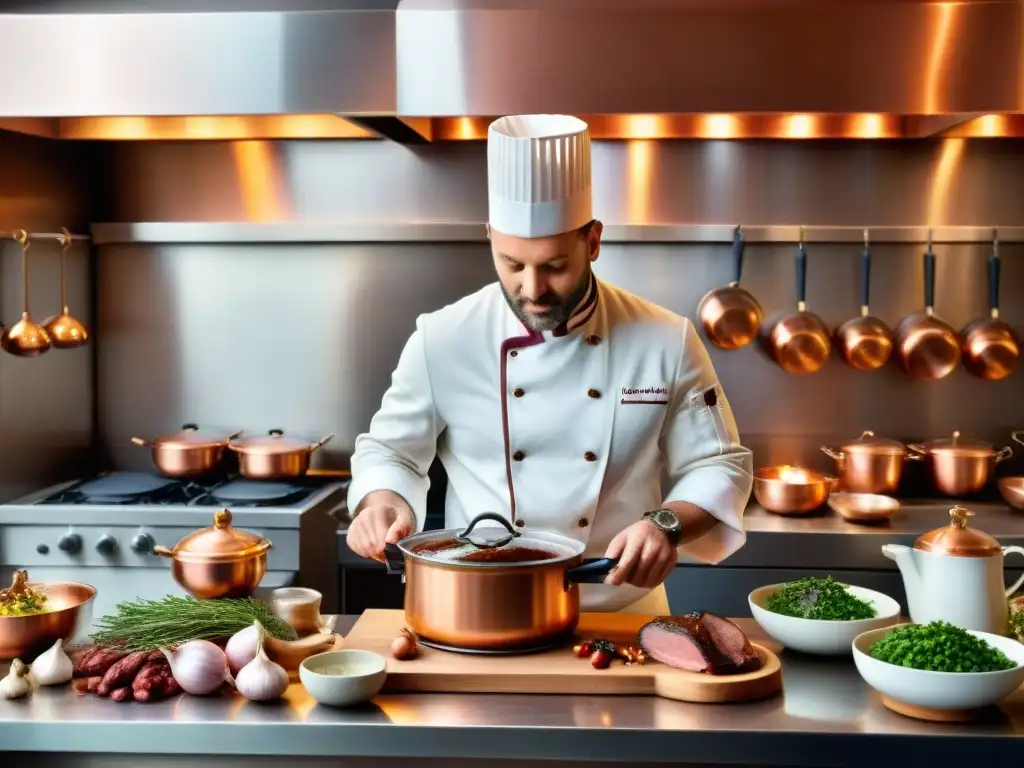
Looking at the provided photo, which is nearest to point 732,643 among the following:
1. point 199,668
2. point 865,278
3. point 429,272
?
point 199,668

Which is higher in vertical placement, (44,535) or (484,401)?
(484,401)

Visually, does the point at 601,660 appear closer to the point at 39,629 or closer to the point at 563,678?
the point at 563,678

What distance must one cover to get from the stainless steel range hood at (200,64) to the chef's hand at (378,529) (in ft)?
4.11

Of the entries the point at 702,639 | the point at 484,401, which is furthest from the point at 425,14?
the point at 702,639

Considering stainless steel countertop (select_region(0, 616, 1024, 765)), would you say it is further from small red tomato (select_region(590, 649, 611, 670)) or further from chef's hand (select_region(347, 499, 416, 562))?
chef's hand (select_region(347, 499, 416, 562))

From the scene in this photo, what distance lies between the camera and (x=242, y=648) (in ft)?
5.70

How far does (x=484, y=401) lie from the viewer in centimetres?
241

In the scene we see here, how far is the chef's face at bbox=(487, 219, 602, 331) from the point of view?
6.71 ft

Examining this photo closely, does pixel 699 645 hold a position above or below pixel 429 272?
below

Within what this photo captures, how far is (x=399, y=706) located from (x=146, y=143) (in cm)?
285

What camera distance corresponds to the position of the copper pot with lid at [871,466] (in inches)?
141

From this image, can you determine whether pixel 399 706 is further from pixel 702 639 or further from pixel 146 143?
pixel 146 143

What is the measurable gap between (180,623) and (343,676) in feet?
1.08

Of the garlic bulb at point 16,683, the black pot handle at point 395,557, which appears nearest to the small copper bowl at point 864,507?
the black pot handle at point 395,557
